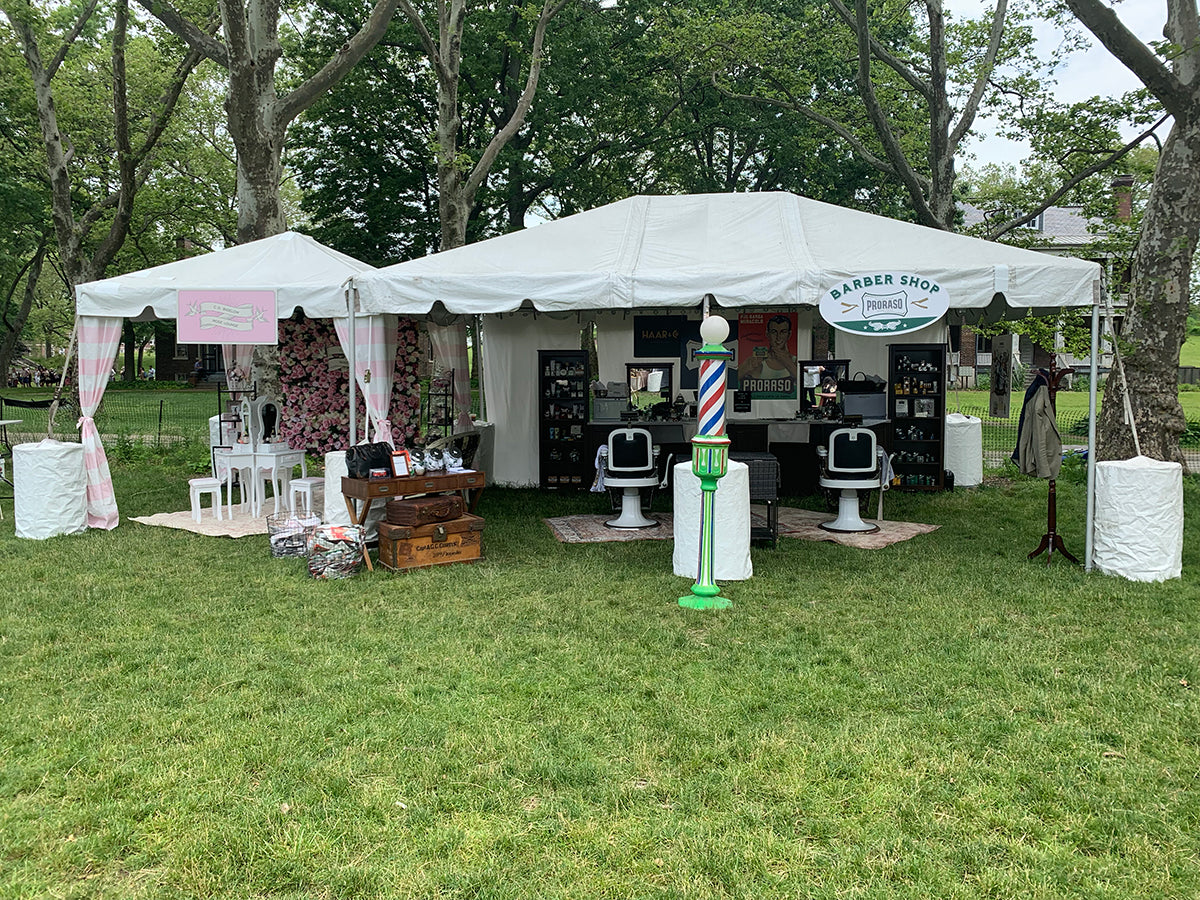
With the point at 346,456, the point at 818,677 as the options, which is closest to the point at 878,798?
the point at 818,677

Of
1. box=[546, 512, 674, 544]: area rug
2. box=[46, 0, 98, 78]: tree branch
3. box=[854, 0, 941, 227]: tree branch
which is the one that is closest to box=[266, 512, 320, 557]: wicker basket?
box=[546, 512, 674, 544]: area rug

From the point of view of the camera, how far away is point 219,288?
776 cm

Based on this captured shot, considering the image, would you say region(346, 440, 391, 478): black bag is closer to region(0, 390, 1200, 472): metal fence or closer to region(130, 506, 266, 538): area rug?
region(130, 506, 266, 538): area rug

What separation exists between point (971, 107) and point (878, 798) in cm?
1178

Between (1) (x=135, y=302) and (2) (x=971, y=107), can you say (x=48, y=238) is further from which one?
(2) (x=971, y=107)

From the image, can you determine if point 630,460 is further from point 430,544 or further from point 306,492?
point 306,492

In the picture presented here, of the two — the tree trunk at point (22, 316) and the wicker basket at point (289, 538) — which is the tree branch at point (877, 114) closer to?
the wicker basket at point (289, 538)

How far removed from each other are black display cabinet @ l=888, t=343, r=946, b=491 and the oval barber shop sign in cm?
501

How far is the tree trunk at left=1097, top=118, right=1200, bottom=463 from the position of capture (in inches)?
310

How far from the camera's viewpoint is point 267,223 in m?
10.7

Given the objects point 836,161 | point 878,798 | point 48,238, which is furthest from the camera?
point 48,238

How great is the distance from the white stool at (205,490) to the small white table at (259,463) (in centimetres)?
12

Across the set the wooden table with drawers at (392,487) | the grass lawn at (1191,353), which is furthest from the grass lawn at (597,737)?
→ the grass lawn at (1191,353)

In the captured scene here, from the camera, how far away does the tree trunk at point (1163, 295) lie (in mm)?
7867
